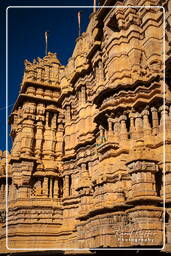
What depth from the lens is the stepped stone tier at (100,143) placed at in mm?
16781

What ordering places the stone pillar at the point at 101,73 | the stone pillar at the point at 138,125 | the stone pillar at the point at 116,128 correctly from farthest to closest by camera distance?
the stone pillar at the point at 101,73 → the stone pillar at the point at 116,128 → the stone pillar at the point at 138,125

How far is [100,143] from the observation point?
22.2 m

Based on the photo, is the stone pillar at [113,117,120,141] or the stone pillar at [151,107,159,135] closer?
the stone pillar at [151,107,159,135]

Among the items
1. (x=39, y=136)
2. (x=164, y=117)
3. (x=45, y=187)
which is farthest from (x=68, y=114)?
(x=164, y=117)

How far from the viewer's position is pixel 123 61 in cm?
2239

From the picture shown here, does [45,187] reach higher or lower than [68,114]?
lower

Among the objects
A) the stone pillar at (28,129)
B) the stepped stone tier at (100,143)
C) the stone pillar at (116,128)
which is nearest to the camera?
the stepped stone tier at (100,143)

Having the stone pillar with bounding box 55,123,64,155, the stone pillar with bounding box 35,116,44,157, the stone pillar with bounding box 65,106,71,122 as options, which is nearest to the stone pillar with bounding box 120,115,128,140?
the stone pillar with bounding box 65,106,71,122

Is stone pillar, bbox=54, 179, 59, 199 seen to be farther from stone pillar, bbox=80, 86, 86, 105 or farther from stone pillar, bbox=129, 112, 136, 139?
stone pillar, bbox=129, 112, 136, 139

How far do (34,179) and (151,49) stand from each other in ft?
52.6

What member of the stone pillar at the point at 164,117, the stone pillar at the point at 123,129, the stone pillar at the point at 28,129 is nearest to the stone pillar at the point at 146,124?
the stone pillar at the point at 164,117

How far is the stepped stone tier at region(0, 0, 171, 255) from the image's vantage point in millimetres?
16781

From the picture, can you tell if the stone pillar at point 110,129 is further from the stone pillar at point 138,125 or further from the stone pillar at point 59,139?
the stone pillar at point 59,139

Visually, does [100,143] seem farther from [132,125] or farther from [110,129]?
[132,125]
